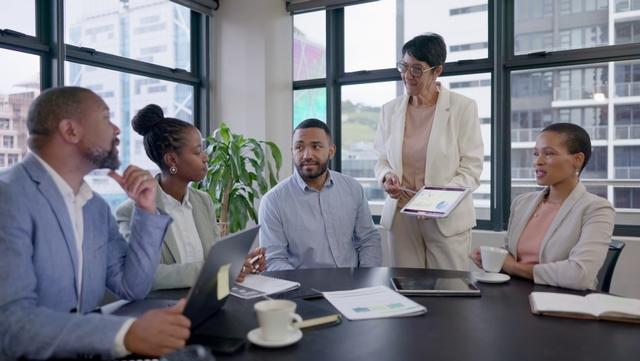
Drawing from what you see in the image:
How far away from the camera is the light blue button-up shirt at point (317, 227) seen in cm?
212

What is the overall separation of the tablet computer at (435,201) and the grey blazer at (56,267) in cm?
103

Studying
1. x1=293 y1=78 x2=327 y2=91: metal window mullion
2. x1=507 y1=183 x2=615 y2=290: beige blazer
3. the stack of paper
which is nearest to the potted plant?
x1=293 y1=78 x2=327 y2=91: metal window mullion

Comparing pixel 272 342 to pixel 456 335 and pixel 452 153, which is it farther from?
pixel 452 153

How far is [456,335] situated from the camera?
1071 millimetres

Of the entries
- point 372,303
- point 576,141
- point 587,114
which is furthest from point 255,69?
point 372,303

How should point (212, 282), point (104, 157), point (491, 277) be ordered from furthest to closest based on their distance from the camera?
point (491, 277), point (104, 157), point (212, 282)

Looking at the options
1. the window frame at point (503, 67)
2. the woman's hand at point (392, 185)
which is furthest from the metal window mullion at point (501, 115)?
the woman's hand at point (392, 185)

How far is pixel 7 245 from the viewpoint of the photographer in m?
0.98

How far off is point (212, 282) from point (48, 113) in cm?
57

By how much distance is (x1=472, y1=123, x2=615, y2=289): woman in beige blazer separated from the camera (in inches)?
60.3

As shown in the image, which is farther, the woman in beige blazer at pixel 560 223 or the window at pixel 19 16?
the window at pixel 19 16

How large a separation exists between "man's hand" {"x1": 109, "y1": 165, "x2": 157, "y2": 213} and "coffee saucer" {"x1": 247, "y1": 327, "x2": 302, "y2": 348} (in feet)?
1.60

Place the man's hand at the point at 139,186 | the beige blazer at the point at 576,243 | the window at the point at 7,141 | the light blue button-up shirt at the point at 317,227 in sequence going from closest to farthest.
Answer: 1. the man's hand at the point at 139,186
2. the beige blazer at the point at 576,243
3. the light blue button-up shirt at the point at 317,227
4. the window at the point at 7,141

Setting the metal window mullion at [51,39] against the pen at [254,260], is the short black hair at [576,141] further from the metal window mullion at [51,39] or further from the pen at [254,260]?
the metal window mullion at [51,39]
